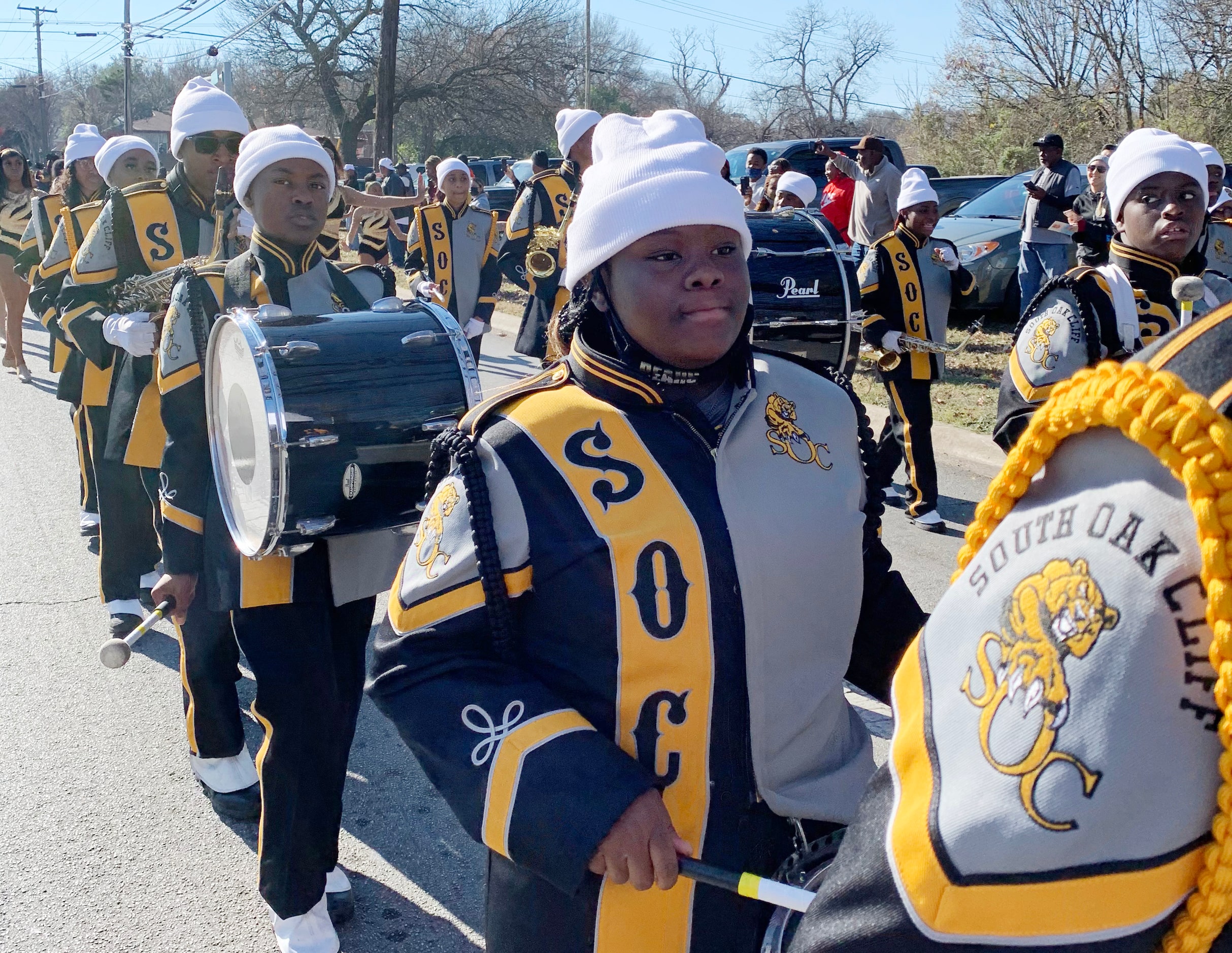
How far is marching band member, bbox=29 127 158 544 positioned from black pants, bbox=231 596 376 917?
3279 millimetres

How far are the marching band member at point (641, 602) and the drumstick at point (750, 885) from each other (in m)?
0.08

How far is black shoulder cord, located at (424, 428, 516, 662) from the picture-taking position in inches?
65.3

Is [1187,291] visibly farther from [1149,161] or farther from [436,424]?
[436,424]

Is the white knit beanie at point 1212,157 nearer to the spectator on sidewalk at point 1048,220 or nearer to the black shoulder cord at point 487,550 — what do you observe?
the spectator on sidewalk at point 1048,220

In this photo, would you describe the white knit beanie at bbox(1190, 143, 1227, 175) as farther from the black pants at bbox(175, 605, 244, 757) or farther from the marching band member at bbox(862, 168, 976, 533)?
the black pants at bbox(175, 605, 244, 757)

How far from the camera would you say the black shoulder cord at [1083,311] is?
3486 mm

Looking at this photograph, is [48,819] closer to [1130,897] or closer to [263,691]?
[263,691]

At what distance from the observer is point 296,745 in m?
2.95

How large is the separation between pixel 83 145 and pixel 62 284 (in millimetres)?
3069

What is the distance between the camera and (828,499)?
1.79 m

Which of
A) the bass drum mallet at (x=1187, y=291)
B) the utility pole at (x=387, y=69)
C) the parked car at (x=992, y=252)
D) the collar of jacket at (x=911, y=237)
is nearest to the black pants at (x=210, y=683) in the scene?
the bass drum mallet at (x=1187, y=291)

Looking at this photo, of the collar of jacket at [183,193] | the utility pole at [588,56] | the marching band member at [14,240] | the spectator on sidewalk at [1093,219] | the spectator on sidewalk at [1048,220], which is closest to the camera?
the collar of jacket at [183,193]

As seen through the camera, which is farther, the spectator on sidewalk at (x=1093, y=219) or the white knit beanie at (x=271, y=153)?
the spectator on sidewalk at (x=1093, y=219)

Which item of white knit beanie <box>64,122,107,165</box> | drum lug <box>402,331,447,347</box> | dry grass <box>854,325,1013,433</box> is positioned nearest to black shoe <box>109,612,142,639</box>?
drum lug <box>402,331,447,347</box>
